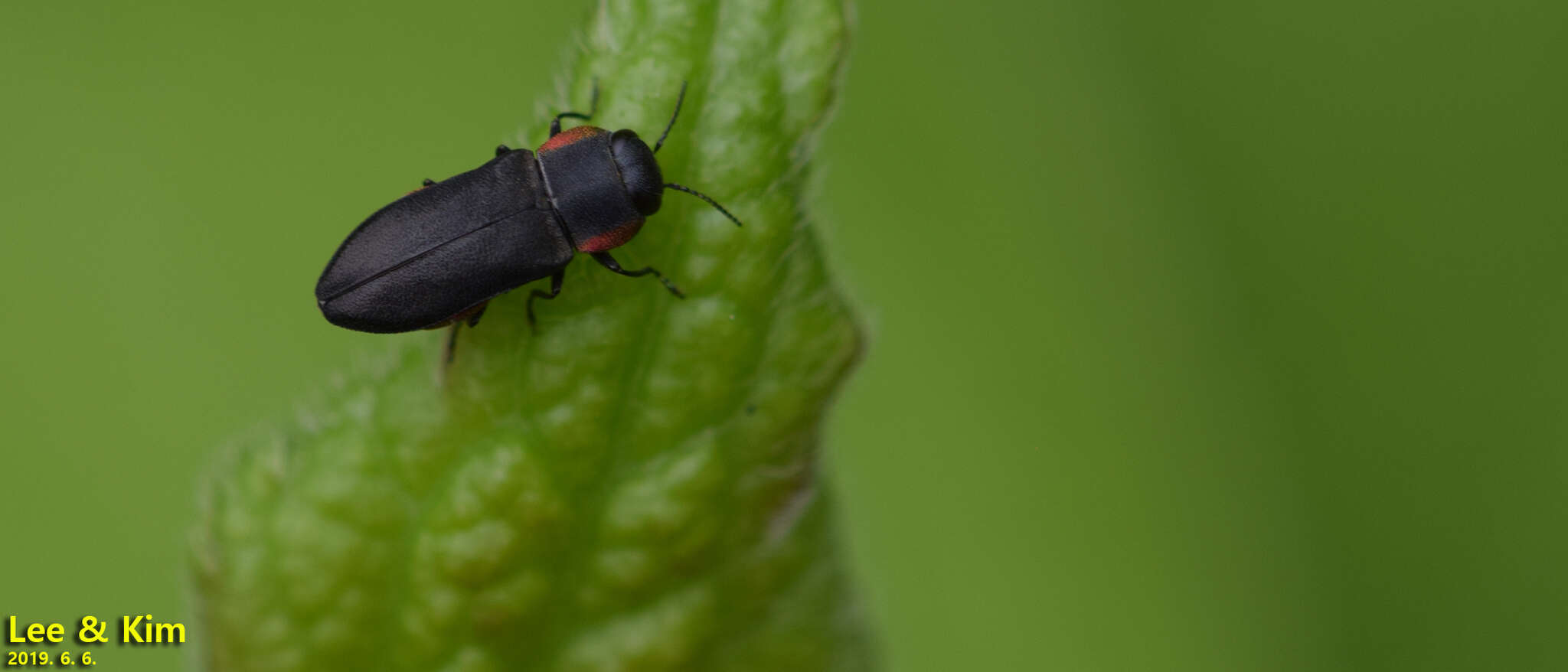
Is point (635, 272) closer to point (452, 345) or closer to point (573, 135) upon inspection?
point (452, 345)

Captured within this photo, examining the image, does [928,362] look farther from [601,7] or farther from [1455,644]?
[601,7]

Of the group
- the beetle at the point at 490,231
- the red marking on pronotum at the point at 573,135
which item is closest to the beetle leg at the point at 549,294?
the beetle at the point at 490,231

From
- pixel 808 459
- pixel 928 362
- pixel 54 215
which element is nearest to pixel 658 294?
pixel 808 459

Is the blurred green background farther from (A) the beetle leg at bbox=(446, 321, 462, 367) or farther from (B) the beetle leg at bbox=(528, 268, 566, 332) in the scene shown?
(A) the beetle leg at bbox=(446, 321, 462, 367)

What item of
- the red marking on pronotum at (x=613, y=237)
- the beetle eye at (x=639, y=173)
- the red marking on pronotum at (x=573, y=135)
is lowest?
the red marking on pronotum at (x=613, y=237)

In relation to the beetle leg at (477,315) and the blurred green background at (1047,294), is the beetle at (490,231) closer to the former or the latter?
the beetle leg at (477,315)

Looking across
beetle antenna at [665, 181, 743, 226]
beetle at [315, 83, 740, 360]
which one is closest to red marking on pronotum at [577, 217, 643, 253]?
beetle at [315, 83, 740, 360]
